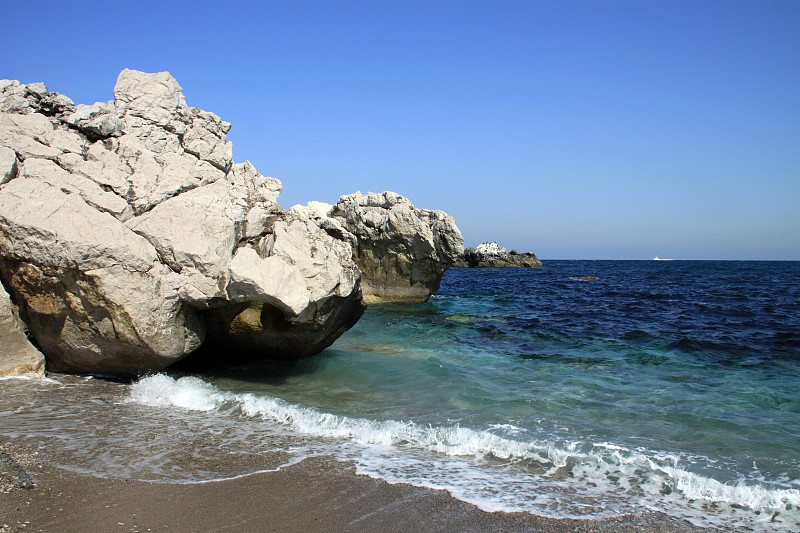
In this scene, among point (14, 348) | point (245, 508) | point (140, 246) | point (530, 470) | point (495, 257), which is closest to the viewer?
point (245, 508)

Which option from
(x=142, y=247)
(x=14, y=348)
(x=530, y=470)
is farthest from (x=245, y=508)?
(x=14, y=348)

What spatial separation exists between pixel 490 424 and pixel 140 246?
18.7 feet

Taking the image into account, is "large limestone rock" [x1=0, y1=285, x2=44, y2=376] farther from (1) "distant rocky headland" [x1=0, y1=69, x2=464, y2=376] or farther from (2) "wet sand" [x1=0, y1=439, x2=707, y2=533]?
(2) "wet sand" [x1=0, y1=439, x2=707, y2=533]

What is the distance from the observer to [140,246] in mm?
7402

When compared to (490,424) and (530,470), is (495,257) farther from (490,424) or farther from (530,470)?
(530,470)

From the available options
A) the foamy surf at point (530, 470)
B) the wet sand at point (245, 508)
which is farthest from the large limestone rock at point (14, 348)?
the wet sand at point (245, 508)

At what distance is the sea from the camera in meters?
5.08

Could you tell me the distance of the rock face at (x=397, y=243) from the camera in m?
24.1

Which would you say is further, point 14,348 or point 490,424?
point 14,348

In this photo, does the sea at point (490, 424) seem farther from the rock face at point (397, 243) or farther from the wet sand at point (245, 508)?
the rock face at point (397, 243)

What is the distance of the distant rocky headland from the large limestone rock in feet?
0.06

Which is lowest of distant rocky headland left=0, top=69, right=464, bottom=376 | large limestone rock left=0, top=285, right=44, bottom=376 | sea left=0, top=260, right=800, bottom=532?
sea left=0, top=260, right=800, bottom=532

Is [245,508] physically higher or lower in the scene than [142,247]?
lower

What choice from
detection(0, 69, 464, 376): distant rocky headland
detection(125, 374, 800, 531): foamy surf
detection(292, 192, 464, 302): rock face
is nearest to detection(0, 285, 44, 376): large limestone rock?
A: detection(0, 69, 464, 376): distant rocky headland
